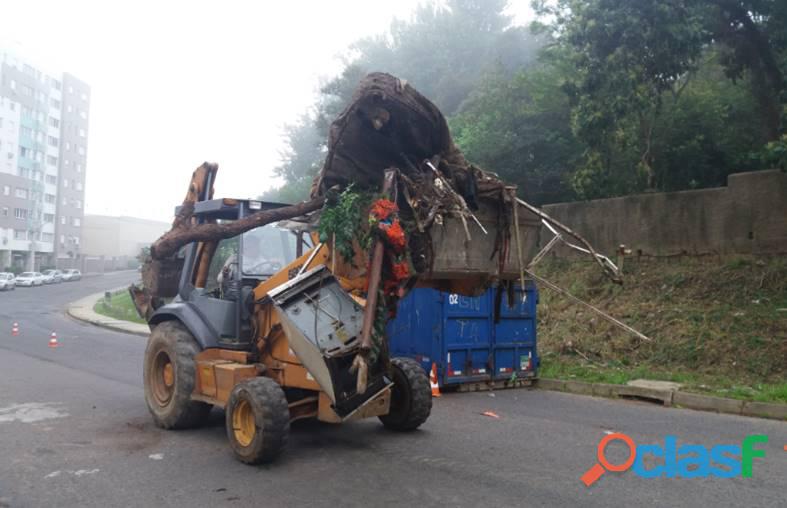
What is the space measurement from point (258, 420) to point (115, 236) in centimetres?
11049

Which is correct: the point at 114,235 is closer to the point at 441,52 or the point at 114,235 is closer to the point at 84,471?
the point at 441,52

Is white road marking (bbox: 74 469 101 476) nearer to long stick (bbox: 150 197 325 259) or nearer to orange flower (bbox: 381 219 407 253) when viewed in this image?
long stick (bbox: 150 197 325 259)

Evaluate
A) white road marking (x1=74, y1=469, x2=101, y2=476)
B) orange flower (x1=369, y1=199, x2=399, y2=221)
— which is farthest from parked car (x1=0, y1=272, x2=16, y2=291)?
orange flower (x1=369, y1=199, x2=399, y2=221)

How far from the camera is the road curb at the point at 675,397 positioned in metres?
9.53

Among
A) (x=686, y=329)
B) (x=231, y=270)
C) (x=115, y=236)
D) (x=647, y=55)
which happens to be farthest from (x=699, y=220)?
(x=115, y=236)

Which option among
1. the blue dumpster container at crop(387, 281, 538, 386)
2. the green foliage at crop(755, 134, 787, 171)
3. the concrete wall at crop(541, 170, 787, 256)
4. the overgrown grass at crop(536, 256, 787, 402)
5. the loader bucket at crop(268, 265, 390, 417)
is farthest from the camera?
the concrete wall at crop(541, 170, 787, 256)

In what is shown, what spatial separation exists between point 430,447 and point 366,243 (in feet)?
8.51

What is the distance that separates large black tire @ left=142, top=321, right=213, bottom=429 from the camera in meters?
7.58

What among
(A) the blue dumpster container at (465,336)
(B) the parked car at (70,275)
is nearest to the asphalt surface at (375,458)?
(A) the blue dumpster container at (465,336)

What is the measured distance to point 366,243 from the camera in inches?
228

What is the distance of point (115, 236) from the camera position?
→ 108 m

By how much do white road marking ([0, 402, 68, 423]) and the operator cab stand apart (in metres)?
2.16

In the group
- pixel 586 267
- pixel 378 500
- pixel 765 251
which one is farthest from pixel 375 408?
pixel 586 267

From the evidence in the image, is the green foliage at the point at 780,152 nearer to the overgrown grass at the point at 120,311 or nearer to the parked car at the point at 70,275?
the overgrown grass at the point at 120,311
